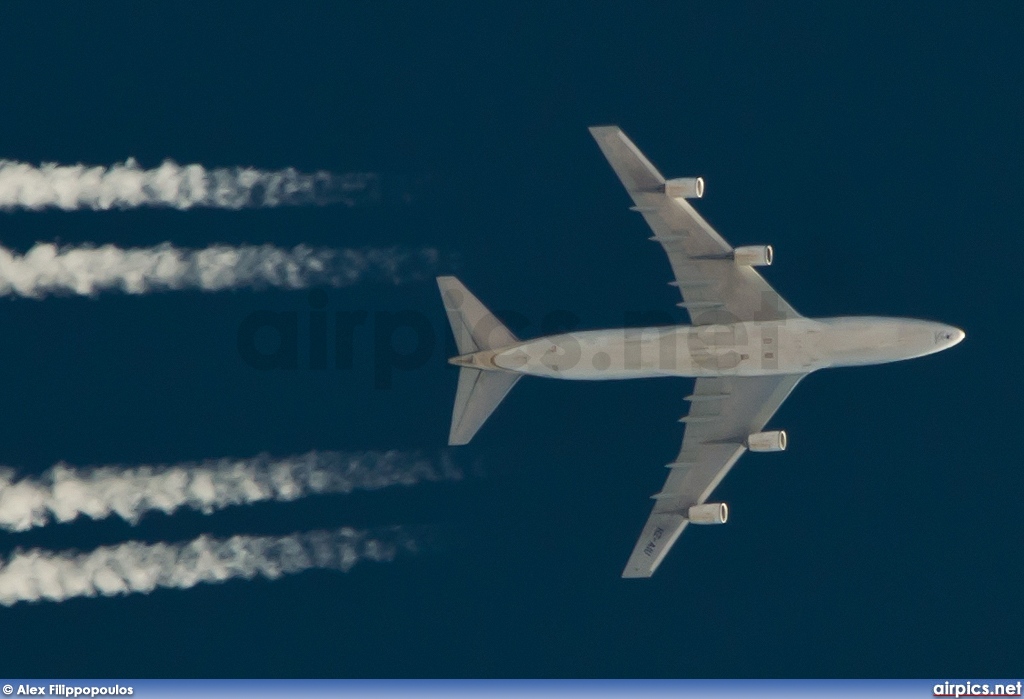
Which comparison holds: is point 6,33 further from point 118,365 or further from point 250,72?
point 118,365

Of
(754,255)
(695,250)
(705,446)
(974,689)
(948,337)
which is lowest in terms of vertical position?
(974,689)

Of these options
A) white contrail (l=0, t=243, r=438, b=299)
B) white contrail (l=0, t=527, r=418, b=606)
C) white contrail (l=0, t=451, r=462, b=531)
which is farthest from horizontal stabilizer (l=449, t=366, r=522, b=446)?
white contrail (l=0, t=527, r=418, b=606)

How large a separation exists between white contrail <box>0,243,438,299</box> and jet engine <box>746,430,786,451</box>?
541 inches

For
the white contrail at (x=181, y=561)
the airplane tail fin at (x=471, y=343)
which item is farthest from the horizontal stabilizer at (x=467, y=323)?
the white contrail at (x=181, y=561)

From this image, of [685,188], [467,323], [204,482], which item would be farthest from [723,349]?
[204,482]

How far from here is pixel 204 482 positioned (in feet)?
158

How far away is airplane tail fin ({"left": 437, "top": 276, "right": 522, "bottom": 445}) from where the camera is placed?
154 feet

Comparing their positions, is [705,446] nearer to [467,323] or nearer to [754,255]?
[754,255]

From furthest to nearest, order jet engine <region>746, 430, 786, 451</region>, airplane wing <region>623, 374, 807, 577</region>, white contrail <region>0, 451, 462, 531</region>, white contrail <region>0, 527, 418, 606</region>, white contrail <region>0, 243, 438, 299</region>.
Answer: white contrail <region>0, 243, 438, 299</region> < white contrail <region>0, 527, 418, 606</region> < white contrail <region>0, 451, 462, 531</region> < airplane wing <region>623, 374, 807, 577</region> < jet engine <region>746, 430, 786, 451</region>

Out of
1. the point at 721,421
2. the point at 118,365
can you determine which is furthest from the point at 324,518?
the point at 721,421

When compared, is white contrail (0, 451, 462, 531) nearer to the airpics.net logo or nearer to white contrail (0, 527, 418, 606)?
white contrail (0, 527, 418, 606)

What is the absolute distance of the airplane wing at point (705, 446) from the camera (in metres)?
46.2

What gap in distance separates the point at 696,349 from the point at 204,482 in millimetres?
19100

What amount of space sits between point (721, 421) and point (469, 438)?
9.30 meters
